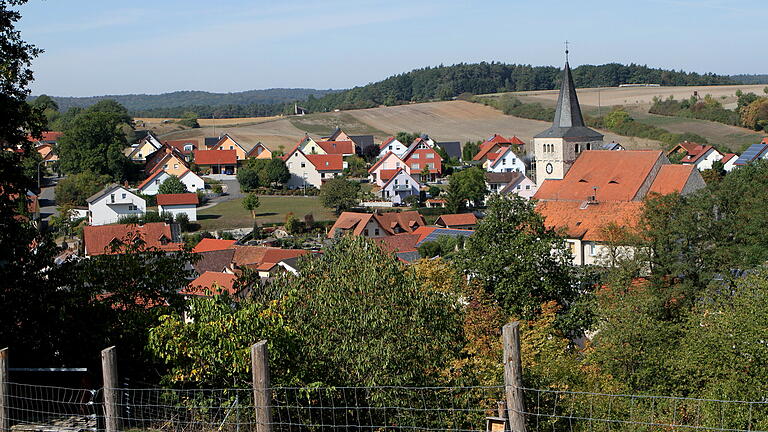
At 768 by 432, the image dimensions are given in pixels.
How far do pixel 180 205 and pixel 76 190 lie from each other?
1061 centimetres

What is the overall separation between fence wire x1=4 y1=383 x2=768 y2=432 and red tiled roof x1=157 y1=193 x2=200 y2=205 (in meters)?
49.0

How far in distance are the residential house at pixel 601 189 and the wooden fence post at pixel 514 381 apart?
3344cm

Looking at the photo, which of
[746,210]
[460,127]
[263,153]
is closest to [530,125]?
[460,127]

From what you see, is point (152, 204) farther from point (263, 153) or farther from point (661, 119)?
point (661, 119)

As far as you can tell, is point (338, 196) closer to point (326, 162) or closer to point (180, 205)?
point (180, 205)

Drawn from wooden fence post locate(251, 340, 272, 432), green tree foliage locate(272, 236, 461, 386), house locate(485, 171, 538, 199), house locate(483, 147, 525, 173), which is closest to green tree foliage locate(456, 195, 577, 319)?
green tree foliage locate(272, 236, 461, 386)

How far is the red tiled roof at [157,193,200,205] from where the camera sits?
2370 inches

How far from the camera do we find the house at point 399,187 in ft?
229

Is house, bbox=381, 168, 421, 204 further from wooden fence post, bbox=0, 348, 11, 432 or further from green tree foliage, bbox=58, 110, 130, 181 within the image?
wooden fence post, bbox=0, 348, 11, 432

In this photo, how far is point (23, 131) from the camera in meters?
13.6

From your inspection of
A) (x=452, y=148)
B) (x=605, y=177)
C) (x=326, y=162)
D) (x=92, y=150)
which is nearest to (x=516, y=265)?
(x=605, y=177)

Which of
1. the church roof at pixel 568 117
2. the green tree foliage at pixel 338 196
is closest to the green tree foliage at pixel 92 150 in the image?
the green tree foliage at pixel 338 196

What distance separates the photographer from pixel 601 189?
4753 centimetres

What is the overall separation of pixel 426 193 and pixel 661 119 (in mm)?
45972
